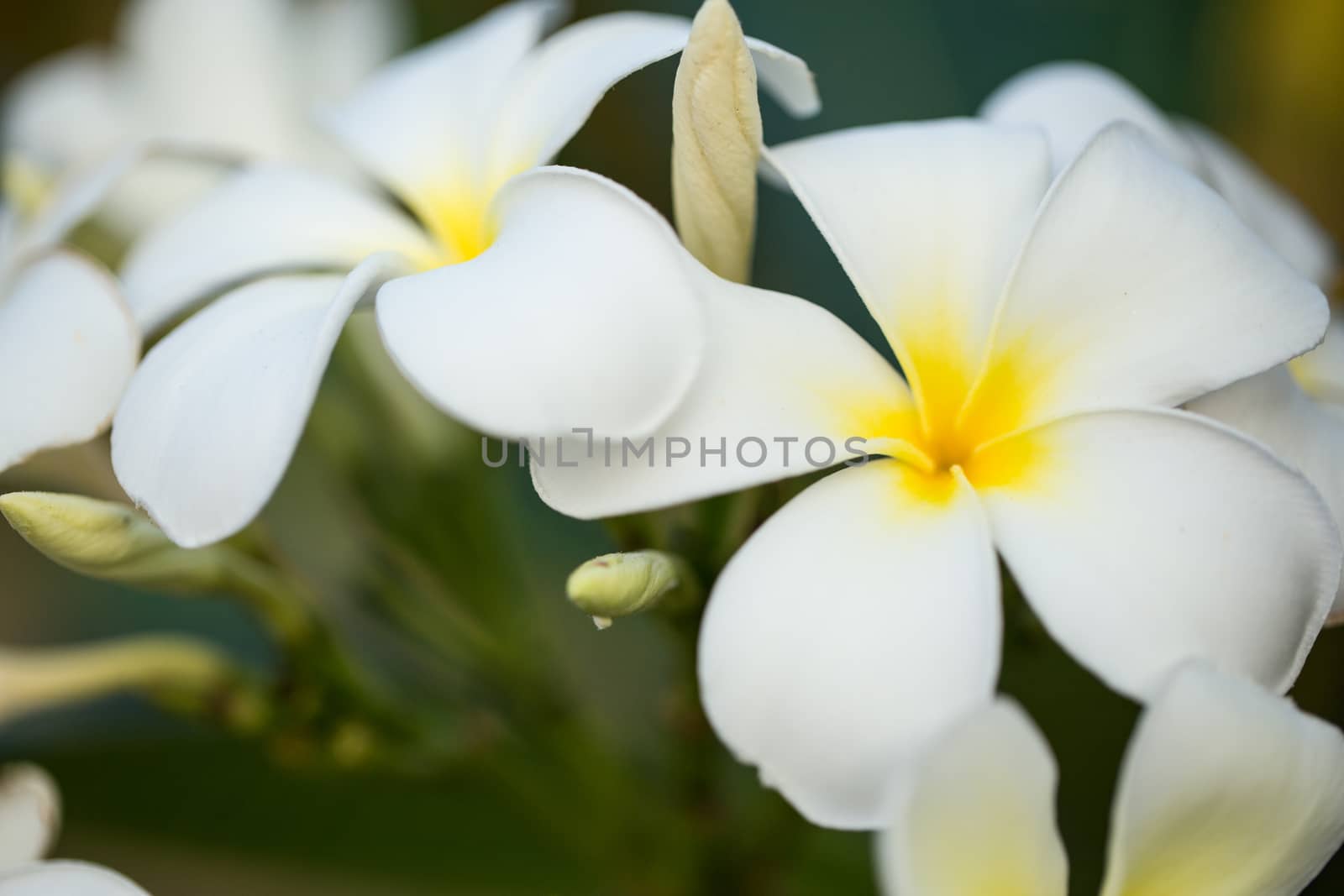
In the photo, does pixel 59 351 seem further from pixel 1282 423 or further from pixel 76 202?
pixel 1282 423

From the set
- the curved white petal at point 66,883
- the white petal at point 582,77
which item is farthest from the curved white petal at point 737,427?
the curved white petal at point 66,883

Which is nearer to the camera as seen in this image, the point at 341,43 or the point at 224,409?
the point at 224,409

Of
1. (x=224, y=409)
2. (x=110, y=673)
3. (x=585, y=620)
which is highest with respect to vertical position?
(x=224, y=409)

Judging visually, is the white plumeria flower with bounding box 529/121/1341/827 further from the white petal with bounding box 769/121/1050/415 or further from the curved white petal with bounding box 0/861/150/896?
the curved white petal with bounding box 0/861/150/896

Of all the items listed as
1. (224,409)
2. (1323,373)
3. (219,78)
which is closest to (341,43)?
(219,78)

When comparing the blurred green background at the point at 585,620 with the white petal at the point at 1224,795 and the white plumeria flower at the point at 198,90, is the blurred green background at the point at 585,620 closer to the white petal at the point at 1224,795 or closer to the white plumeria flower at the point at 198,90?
the white plumeria flower at the point at 198,90

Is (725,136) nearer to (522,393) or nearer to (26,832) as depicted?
(522,393)
